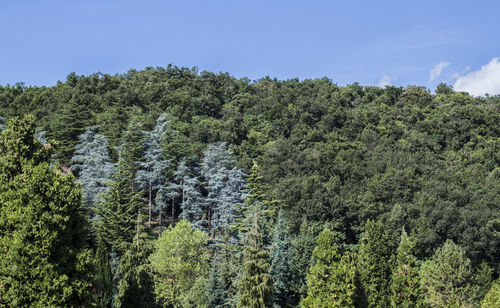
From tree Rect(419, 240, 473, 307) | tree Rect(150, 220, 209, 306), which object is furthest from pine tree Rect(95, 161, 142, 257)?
tree Rect(419, 240, 473, 307)

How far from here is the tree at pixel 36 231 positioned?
14891 mm

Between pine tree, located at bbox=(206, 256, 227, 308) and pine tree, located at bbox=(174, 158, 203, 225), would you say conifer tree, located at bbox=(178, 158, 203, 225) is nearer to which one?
pine tree, located at bbox=(174, 158, 203, 225)

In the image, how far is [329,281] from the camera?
28.6 metres

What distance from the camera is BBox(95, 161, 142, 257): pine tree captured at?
42000 mm

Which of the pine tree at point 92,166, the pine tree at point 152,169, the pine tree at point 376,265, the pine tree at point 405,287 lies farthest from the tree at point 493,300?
the pine tree at point 92,166

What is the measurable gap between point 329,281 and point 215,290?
1043 centimetres

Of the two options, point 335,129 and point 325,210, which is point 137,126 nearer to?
point 325,210

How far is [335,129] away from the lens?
256 feet

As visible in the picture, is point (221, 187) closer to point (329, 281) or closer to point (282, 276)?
point (282, 276)

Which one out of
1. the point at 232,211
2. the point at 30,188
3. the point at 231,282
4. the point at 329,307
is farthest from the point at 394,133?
the point at 30,188

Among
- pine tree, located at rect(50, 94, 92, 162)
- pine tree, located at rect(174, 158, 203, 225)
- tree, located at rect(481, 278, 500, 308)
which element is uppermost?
pine tree, located at rect(50, 94, 92, 162)

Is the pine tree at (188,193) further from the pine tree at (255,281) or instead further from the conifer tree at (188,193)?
the pine tree at (255,281)

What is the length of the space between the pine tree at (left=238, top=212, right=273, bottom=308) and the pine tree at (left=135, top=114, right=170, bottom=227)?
2176 centimetres

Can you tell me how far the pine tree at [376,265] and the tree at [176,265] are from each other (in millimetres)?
13242
